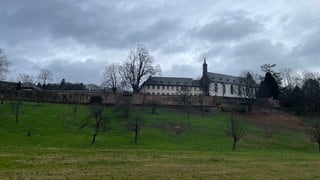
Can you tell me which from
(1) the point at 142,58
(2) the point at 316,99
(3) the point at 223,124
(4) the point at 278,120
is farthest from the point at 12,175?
(1) the point at 142,58

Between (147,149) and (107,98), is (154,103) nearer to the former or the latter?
(107,98)

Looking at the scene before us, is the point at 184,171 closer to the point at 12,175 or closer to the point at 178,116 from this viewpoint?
the point at 12,175

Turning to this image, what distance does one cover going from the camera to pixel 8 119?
6700 cm

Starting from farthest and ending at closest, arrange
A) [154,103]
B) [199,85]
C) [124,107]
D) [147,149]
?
[199,85] < [154,103] < [124,107] < [147,149]

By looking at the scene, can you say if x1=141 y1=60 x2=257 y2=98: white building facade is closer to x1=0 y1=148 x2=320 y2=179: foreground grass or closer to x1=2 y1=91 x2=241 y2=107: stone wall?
x1=2 y1=91 x2=241 y2=107: stone wall

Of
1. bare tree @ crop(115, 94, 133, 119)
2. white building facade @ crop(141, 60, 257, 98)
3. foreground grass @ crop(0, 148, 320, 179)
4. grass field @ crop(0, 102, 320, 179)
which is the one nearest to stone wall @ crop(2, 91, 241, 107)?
bare tree @ crop(115, 94, 133, 119)

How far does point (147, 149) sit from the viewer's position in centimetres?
4766

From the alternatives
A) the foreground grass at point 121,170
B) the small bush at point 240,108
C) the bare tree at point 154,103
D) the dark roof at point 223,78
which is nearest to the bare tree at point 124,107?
the bare tree at point 154,103

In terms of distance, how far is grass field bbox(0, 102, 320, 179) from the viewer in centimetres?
2512

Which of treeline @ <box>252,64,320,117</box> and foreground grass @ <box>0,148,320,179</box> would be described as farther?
treeline @ <box>252,64,320,117</box>

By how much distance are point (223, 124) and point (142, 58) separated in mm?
45379

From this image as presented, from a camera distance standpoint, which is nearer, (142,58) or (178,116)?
(178,116)

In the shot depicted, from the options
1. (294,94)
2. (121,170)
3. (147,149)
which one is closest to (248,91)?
(294,94)

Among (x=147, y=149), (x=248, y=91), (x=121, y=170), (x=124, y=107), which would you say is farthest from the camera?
(x=248, y=91)
